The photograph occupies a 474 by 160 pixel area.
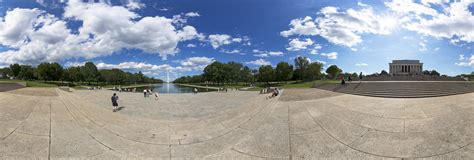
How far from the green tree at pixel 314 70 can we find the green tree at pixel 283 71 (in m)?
4.28

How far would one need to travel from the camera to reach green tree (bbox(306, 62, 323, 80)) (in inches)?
2073

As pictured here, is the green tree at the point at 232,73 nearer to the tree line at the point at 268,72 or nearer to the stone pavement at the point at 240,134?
the tree line at the point at 268,72

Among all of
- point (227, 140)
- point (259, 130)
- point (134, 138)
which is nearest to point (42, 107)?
point (134, 138)

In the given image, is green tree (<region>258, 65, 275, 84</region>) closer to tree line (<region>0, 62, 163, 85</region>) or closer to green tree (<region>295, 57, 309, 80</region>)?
green tree (<region>295, 57, 309, 80</region>)

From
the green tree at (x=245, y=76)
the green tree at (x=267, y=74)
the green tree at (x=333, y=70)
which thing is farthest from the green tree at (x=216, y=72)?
the green tree at (x=333, y=70)

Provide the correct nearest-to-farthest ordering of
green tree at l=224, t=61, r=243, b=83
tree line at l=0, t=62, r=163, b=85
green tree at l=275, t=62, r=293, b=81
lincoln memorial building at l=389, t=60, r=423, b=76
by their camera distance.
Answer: tree line at l=0, t=62, r=163, b=85 → green tree at l=224, t=61, r=243, b=83 → green tree at l=275, t=62, r=293, b=81 → lincoln memorial building at l=389, t=60, r=423, b=76

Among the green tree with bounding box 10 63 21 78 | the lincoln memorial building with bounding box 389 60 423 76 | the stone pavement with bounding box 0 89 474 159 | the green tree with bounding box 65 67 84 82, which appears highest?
the lincoln memorial building with bounding box 389 60 423 76

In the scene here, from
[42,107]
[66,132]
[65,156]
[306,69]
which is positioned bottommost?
[65,156]

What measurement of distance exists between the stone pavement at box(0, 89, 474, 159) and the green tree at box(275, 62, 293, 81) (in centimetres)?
4657

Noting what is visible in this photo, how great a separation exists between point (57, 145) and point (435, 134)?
414 inches

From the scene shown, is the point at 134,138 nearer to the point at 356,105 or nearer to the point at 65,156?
the point at 65,156

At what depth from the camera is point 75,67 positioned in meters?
50.9

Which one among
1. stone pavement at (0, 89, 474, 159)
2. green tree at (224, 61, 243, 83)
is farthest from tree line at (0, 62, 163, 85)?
stone pavement at (0, 89, 474, 159)

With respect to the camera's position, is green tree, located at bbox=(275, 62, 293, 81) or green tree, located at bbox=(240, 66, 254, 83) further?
green tree, located at bbox=(240, 66, 254, 83)
